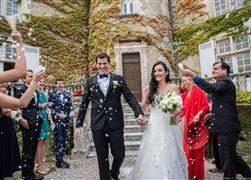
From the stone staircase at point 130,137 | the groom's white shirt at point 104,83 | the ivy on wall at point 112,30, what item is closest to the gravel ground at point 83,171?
the stone staircase at point 130,137

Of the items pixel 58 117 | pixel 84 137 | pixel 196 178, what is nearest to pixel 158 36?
pixel 84 137

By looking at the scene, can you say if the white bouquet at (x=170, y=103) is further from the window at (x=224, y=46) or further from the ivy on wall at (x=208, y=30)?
the window at (x=224, y=46)

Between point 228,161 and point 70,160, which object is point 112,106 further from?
point 70,160

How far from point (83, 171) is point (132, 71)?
893cm

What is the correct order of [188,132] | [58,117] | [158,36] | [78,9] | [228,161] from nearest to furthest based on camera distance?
1. [228,161]
2. [188,132]
3. [58,117]
4. [158,36]
5. [78,9]

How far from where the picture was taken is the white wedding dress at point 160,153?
3.66 metres

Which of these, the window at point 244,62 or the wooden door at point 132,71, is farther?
the wooden door at point 132,71

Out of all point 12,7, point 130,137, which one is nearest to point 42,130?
point 130,137

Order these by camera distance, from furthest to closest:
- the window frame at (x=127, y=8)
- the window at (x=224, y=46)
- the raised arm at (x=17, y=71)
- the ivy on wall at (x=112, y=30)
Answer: the window frame at (x=127, y=8) → the ivy on wall at (x=112, y=30) → the window at (x=224, y=46) → the raised arm at (x=17, y=71)

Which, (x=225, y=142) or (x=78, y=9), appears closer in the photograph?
(x=225, y=142)

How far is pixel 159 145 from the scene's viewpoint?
151 inches

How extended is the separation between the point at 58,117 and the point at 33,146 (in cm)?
107

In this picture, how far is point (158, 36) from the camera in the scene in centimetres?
1412

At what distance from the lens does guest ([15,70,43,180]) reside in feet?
15.4
